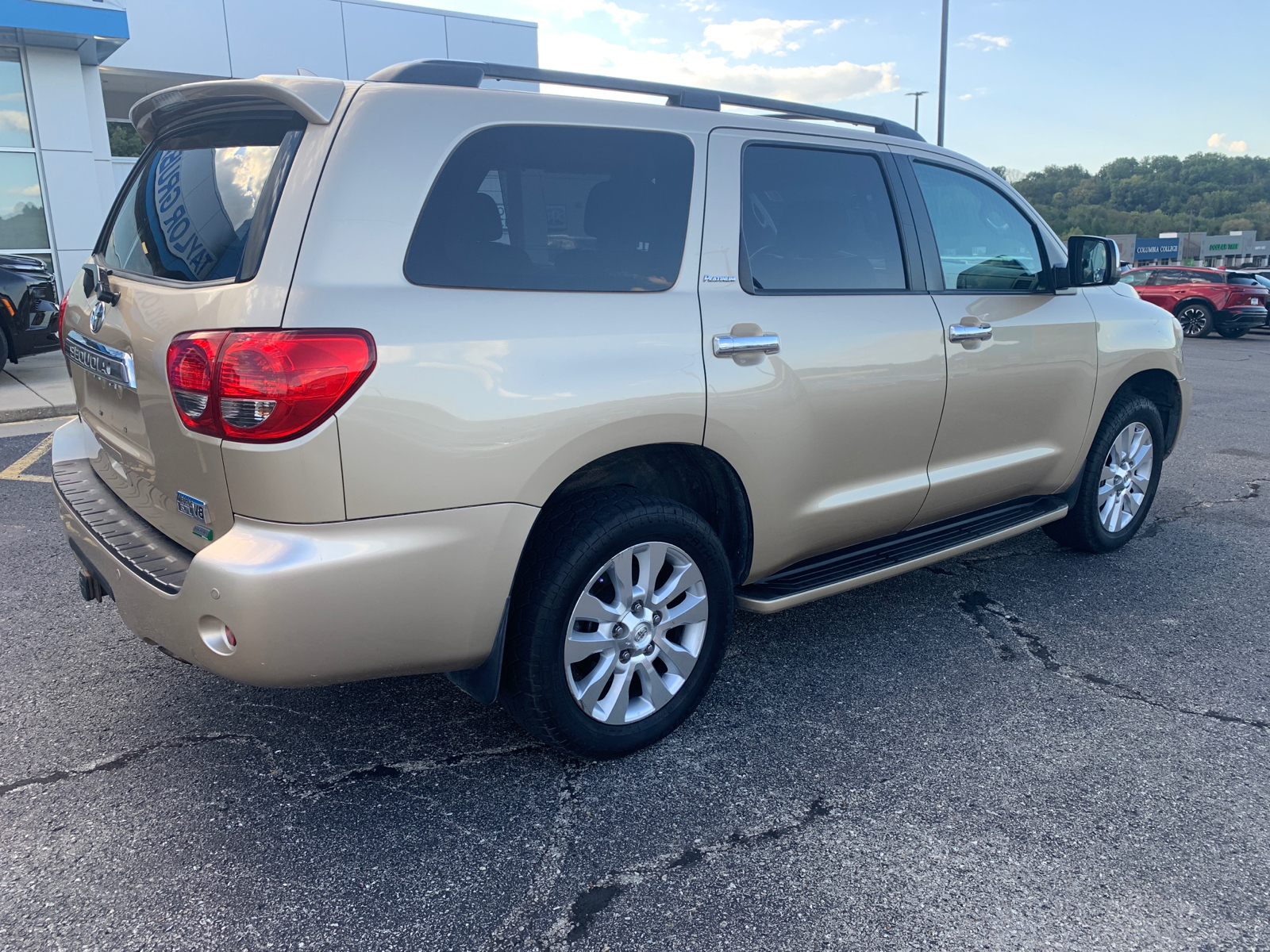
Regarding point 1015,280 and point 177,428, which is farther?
point 1015,280

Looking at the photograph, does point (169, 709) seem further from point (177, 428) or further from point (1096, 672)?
point (1096, 672)

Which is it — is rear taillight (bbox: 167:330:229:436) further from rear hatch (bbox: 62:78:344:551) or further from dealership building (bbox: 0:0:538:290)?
dealership building (bbox: 0:0:538:290)

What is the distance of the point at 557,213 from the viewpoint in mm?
2588

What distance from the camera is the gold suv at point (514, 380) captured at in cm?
219

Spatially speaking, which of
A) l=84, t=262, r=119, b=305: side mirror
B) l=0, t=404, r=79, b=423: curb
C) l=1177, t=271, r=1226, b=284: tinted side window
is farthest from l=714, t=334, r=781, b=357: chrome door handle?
l=1177, t=271, r=1226, b=284: tinted side window

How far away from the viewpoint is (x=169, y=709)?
3053mm

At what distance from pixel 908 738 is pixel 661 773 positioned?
2.65ft

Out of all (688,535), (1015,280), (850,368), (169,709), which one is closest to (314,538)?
(688,535)

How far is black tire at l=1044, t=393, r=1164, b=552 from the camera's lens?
439cm

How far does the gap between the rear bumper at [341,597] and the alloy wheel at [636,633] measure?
326 mm

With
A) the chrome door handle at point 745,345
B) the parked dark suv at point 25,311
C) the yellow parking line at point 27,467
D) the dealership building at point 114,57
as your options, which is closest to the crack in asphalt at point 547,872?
the chrome door handle at point 745,345

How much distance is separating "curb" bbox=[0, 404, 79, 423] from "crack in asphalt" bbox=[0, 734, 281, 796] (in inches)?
251

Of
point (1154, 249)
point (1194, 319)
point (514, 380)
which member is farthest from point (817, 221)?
point (1154, 249)

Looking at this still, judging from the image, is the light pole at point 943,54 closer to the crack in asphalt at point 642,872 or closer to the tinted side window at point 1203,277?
the tinted side window at point 1203,277
